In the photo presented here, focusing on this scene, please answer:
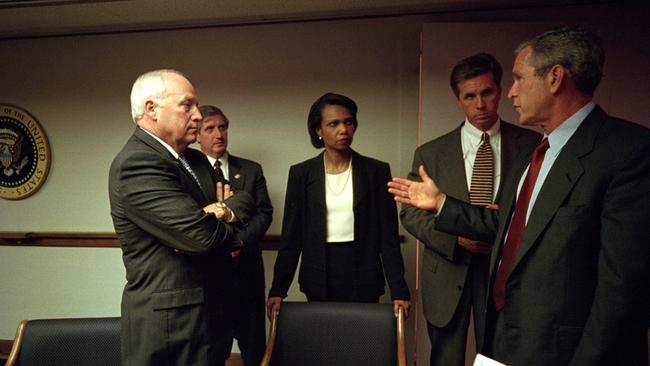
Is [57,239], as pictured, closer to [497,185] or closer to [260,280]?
[260,280]

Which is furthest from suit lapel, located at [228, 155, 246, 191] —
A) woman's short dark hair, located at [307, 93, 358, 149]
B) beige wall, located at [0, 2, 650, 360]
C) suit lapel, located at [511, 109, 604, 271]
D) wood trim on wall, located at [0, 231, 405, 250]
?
suit lapel, located at [511, 109, 604, 271]

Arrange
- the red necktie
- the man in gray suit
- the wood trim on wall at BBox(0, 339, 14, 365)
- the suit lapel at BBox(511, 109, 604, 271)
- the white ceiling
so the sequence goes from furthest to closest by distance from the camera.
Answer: the wood trim on wall at BBox(0, 339, 14, 365)
the white ceiling
the man in gray suit
the red necktie
the suit lapel at BBox(511, 109, 604, 271)

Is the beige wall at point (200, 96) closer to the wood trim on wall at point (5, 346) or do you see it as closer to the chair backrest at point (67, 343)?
the wood trim on wall at point (5, 346)

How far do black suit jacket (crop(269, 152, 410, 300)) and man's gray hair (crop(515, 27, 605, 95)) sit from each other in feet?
3.71

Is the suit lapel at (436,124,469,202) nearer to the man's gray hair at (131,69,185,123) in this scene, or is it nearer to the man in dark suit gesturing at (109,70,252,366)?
the man in dark suit gesturing at (109,70,252,366)

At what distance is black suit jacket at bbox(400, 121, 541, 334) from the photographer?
5.95 ft

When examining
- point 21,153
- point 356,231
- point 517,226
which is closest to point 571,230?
point 517,226

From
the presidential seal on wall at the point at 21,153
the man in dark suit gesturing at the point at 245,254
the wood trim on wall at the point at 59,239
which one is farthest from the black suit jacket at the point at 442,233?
the presidential seal on wall at the point at 21,153

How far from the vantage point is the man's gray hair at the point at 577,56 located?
1.23 meters

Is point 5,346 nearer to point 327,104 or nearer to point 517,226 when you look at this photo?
point 327,104

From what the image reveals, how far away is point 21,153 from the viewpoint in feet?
12.0

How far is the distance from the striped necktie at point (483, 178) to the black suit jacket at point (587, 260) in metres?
0.63

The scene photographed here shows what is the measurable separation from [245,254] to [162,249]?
3.43 feet

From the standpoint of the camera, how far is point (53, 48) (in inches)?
142
